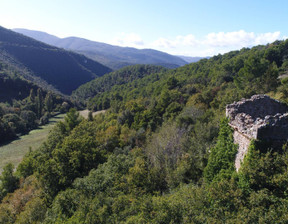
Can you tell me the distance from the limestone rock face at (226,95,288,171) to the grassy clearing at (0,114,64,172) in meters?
48.6

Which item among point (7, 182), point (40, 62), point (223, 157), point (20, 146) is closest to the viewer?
point (223, 157)

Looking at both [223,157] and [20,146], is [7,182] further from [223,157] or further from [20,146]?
[223,157]

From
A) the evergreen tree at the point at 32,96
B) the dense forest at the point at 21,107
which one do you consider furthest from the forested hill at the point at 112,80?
the evergreen tree at the point at 32,96

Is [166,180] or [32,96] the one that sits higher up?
[166,180]

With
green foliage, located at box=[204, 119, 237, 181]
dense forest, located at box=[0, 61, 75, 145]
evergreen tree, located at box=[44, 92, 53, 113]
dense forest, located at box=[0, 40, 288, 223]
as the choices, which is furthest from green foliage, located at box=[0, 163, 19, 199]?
evergreen tree, located at box=[44, 92, 53, 113]

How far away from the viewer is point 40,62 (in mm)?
173875

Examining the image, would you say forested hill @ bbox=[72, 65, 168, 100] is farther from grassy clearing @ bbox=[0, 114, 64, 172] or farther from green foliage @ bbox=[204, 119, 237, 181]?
green foliage @ bbox=[204, 119, 237, 181]

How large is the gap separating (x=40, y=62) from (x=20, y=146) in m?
137

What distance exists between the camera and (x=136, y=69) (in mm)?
163125

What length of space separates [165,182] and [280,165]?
32.8 feet

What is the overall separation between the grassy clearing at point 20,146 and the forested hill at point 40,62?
92627mm

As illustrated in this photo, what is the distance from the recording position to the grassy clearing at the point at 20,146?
162ft

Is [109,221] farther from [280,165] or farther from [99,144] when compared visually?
[99,144]

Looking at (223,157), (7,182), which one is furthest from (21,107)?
(223,157)
